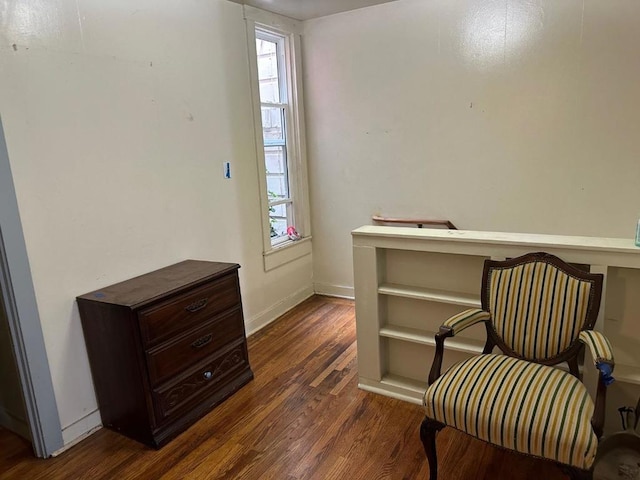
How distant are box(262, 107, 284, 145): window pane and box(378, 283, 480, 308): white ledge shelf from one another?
185cm

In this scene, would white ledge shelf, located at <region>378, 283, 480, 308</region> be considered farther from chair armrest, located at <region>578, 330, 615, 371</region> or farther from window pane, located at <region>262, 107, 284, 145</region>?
window pane, located at <region>262, 107, 284, 145</region>

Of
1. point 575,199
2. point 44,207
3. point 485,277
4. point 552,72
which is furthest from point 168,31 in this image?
point 575,199

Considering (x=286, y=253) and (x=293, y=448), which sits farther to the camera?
(x=286, y=253)

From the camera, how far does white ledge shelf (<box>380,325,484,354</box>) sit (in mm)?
2264

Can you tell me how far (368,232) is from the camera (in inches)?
93.4

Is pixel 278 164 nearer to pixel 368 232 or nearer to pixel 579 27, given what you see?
pixel 368 232

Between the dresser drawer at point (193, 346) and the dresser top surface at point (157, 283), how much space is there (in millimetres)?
259

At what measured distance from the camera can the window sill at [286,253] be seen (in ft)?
12.0

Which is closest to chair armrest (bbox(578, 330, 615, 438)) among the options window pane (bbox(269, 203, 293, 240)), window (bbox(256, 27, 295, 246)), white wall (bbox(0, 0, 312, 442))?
white wall (bbox(0, 0, 312, 442))

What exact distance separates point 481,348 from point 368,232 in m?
0.82

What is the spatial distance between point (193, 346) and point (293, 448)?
75 cm

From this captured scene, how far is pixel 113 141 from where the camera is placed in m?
→ 2.40

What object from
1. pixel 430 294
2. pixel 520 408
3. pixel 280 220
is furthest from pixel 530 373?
pixel 280 220

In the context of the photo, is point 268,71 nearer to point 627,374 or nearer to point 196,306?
point 196,306
